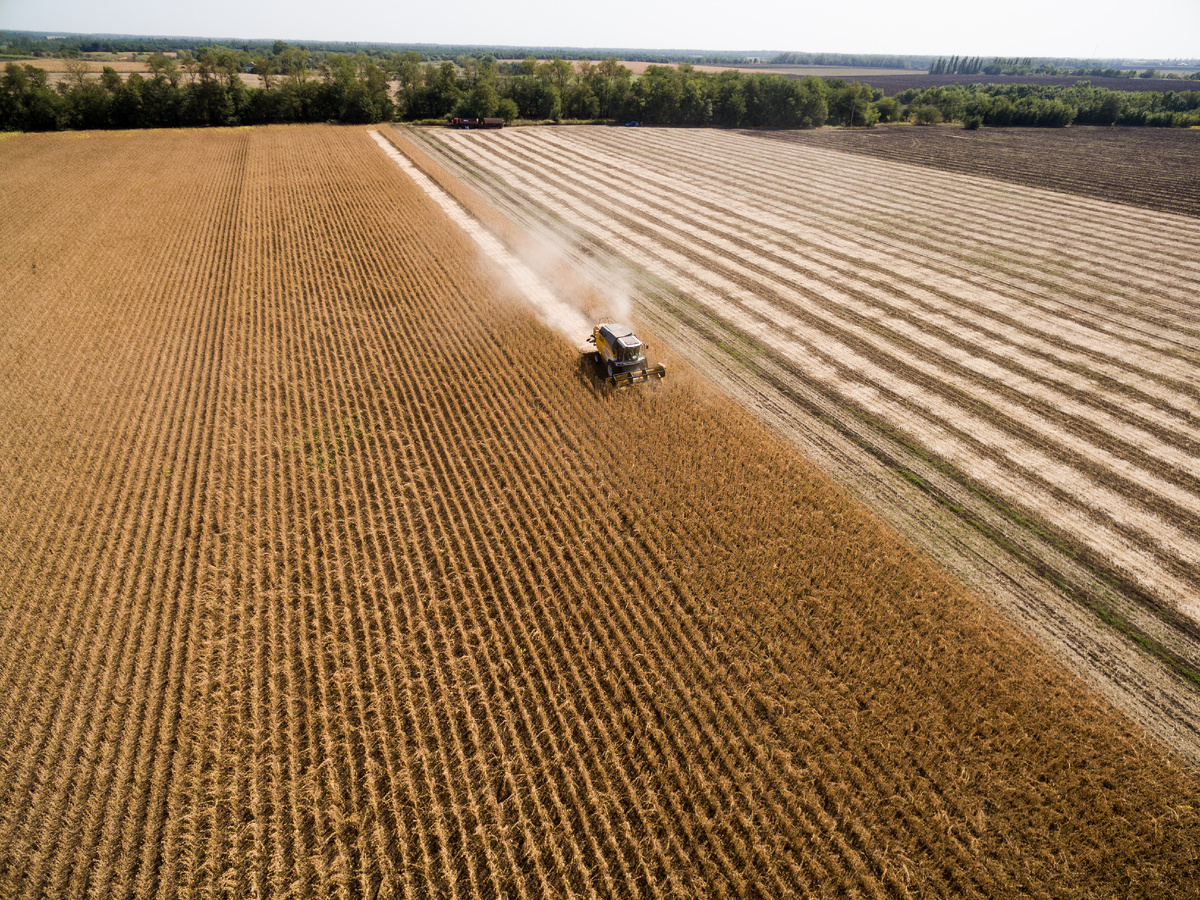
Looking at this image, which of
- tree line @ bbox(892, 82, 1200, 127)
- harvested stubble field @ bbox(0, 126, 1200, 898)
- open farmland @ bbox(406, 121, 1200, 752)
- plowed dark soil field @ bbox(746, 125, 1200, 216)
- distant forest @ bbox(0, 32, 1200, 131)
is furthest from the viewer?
tree line @ bbox(892, 82, 1200, 127)

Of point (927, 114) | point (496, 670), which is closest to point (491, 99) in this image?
point (927, 114)

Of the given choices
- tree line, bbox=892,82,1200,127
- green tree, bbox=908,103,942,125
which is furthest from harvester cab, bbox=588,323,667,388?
green tree, bbox=908,103,942,125

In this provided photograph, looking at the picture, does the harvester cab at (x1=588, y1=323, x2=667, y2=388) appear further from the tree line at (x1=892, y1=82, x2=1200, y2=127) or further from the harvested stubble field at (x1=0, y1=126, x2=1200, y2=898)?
the tree line at (x1=892, y1=82, x2=1200, y2=127)

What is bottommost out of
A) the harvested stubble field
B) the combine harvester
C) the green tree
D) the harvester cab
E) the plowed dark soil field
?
the harvested stubble field

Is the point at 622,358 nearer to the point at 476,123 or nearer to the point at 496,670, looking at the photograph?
the point at 496,670

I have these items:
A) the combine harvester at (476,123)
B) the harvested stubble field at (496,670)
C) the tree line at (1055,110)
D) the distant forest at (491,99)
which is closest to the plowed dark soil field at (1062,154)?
the tree line at (1055,110)

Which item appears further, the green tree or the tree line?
the green tree

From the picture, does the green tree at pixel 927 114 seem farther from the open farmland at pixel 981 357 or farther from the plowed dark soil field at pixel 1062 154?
the open farmland at pixel 981 357
